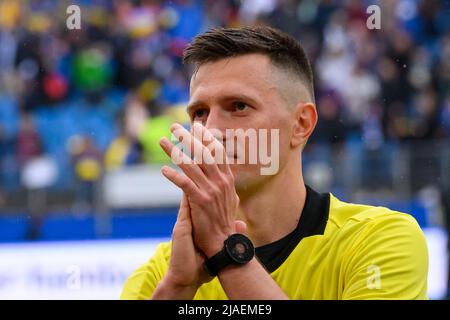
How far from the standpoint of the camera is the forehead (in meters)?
2.59

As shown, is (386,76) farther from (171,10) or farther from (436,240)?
(171,10)

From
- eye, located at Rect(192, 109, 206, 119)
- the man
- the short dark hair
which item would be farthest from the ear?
eye, located at Rect(192, 109, 206, 119)

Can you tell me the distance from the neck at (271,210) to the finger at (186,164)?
2.02 ft

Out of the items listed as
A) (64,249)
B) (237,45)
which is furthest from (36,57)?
(237,45)

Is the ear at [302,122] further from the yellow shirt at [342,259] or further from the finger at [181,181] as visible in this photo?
the finger at [181,181]

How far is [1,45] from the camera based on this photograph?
11.2 m

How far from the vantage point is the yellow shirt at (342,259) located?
240cm

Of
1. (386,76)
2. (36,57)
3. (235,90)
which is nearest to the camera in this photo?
(235,90)

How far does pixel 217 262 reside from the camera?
211cm

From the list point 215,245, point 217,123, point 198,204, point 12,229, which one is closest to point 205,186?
point 198,204

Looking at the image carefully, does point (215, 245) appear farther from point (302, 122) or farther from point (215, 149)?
point (302, 122)

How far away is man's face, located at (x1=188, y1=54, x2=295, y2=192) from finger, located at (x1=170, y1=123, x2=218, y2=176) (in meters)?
0.42

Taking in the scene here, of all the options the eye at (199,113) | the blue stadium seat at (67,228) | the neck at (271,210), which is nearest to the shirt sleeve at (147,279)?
the neck at (271,210)
